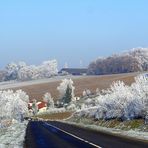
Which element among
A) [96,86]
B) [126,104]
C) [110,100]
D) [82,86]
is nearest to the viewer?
[126,104]

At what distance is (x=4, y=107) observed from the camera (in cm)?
12031

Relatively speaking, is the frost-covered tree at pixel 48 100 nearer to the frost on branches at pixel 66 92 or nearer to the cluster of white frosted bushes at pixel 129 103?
the frost on branches at pixel 66 92

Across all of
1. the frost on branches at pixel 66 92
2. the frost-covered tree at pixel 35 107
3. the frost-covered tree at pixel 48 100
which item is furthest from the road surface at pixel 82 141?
the frost-covered tree at pixel 35 107

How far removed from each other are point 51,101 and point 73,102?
1408 centimetres

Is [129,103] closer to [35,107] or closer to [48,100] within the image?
[48,100]

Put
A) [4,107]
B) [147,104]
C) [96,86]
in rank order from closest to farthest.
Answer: [147,104] → [4,107] → [96,86]

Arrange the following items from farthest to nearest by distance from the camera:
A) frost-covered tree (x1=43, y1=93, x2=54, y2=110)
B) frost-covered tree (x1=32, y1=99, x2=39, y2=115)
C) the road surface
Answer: frost-covered tree (x1=32, y1=99, x2=39, y2=115)
frost-covered tree (x1=43, y1=93, x2=54, y2=110)
the road surface

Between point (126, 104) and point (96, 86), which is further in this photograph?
point (96, 86)

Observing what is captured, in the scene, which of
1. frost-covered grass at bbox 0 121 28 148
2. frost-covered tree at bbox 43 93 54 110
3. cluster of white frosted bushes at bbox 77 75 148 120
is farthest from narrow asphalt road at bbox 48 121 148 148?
frost-covered tree at bbox 43 93 54 110

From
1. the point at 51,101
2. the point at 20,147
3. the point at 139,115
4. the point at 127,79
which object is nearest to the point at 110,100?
the point at 139,115

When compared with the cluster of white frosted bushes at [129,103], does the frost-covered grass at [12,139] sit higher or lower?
lower

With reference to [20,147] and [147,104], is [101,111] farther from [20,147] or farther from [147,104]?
Answer: [20,147]

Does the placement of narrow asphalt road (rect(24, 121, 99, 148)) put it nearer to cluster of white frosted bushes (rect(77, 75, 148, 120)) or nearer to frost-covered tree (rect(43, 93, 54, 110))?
cluster of white frosted bushes (rect(77, 75, 148, 120))

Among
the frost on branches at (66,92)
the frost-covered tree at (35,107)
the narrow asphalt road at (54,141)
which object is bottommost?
the narrow asphalt road at (54,141)
